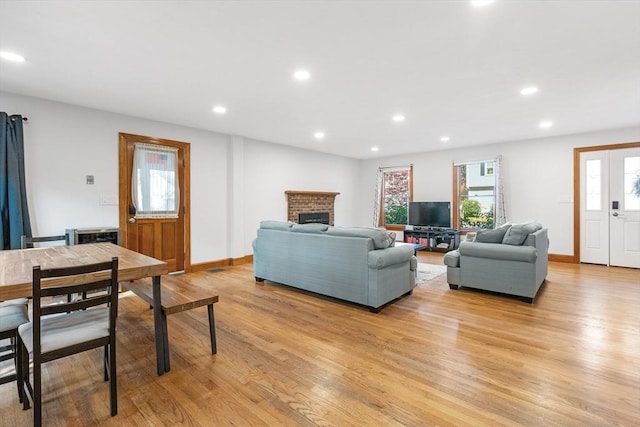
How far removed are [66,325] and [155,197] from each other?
343 cm

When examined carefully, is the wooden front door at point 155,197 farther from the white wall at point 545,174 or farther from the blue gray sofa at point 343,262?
the white wall at point 545,174

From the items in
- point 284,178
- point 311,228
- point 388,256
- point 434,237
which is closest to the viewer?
point 388,256

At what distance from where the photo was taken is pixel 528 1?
2.02m

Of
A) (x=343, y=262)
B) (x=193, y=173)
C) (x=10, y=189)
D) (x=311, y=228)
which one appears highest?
(x=193, y=173)

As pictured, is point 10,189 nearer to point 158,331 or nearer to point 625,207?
point 158,331

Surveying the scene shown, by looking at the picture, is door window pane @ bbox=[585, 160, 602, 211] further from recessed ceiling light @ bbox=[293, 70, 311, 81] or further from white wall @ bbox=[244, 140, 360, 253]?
recessed ceiling light @ bbox=[293, 70, 311, 81]

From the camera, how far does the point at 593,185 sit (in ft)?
19.0

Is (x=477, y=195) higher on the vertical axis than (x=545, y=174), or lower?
lower

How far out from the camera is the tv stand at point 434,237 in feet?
23.3

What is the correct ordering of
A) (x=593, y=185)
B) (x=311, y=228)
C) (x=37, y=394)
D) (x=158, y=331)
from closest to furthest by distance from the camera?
1. (x=37, y=394)
2. (x=158, y=331)
3. (x=311, y=228)
4. (x=593, y=185)

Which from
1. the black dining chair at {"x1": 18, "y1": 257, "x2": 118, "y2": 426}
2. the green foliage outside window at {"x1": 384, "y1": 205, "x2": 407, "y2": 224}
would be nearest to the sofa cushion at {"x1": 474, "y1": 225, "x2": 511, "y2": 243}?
the black dining chair at {"x1": 18, "y1": 257, "x2": 118, "y2": 426}

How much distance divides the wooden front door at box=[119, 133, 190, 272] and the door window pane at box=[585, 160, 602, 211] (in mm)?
7424

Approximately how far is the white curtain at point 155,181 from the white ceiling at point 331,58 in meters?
0.60

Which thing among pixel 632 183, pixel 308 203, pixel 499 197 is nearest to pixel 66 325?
pixel 308 203
